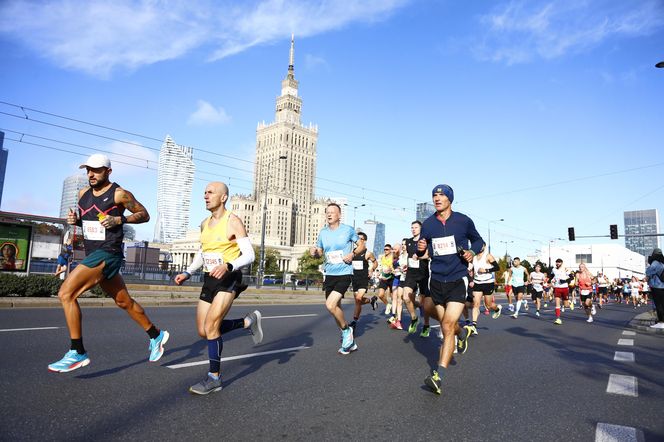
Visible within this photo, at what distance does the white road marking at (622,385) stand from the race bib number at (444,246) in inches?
82.5

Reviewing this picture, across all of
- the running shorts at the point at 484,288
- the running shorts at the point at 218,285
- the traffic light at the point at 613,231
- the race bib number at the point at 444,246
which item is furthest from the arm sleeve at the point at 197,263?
the traffic light at the point at 613,231

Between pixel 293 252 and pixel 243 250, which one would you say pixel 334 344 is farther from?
pixel 293 252

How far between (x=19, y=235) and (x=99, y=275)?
13.8 meters

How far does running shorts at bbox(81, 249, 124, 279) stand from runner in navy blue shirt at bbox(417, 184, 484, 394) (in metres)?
3.31

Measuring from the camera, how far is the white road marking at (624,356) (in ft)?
23.5

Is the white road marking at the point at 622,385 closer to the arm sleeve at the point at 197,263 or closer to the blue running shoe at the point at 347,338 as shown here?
the blue running shoe at the point at 347,338

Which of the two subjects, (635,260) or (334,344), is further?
(635,260)

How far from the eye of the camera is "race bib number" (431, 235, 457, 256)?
548cm

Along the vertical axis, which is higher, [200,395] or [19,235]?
[19,235]

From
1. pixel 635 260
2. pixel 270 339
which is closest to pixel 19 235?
pixel 270 339

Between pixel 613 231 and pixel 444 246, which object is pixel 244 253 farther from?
pixel 613 231

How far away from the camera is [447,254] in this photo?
18.0 feet

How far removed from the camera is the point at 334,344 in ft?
25.1

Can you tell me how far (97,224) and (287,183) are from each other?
6079 inches
